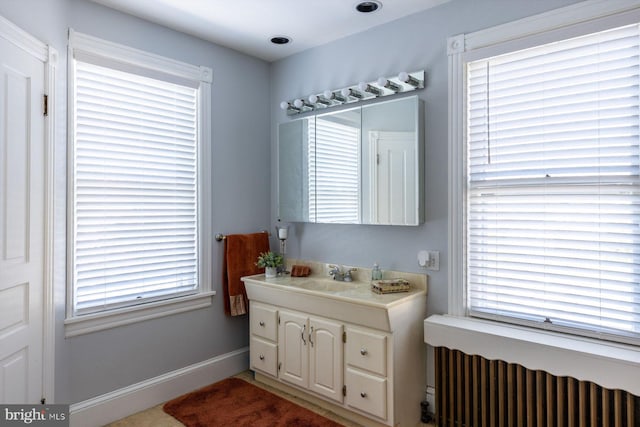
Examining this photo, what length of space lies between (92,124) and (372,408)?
2428mm

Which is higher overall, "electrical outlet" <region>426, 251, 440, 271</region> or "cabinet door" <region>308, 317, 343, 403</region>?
"electrical outlet" <region>426, 251, 440, 271</region>

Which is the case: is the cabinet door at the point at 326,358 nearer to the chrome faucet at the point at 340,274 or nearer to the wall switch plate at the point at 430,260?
the chrome faucet at the point at 340,274

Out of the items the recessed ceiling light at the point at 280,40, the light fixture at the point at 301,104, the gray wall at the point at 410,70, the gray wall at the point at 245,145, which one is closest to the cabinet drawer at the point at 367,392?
the gray wall at the point at 410,70

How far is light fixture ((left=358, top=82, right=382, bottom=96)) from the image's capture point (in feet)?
8.73

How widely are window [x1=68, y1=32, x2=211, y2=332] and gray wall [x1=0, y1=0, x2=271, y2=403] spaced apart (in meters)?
0.10

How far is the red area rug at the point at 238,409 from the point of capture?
2520mm

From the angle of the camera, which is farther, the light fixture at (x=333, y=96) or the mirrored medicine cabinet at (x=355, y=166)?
the light fixture at (x=333, y=96)

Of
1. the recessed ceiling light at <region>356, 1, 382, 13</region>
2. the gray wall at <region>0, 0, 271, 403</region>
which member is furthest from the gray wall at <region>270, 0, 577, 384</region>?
the gray wall at <region>0, 0, 271, 403</region>

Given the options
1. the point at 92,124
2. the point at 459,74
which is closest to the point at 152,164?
the point at 92,124

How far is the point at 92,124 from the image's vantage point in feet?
8.15

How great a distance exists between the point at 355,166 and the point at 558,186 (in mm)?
1252

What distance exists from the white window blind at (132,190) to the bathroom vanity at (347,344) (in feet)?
2.19

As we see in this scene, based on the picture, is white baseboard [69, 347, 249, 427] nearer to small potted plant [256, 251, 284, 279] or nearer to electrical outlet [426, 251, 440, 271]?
small potted plant [256, 251, 284, 279]

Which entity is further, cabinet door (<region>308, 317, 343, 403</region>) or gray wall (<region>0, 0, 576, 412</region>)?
cabinet door (<region>308, 317, 343, 403</region>)
